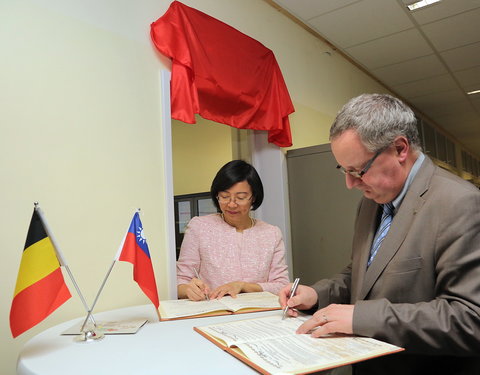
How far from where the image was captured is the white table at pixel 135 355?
2.71 ft

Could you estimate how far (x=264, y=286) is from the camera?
177 cm

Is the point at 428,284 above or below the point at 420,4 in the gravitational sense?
below

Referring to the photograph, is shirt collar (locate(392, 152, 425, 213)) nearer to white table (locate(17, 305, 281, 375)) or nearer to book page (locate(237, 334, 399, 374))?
book page (locate(237, 334, 399, 374))

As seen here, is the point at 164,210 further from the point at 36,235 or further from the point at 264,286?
the point at 36,235

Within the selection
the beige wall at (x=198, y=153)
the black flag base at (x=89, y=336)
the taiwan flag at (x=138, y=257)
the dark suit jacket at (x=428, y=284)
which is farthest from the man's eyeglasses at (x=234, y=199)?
the beige wall at (x=198, y=153)

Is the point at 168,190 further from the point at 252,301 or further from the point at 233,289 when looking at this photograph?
the point at 252,301

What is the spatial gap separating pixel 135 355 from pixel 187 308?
17.9 inches

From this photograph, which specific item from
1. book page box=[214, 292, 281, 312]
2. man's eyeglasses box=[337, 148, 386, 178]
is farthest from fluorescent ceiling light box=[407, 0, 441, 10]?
Result: book page box=[214, 292, 281, 312]

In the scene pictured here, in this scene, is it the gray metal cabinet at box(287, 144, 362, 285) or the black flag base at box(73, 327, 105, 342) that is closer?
the black flag base at box(73, 327, 105, 342)

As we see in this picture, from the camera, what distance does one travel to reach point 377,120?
3.51ft

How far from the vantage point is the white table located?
827 mm

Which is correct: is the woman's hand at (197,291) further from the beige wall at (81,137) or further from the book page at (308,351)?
the book page at (308,351)

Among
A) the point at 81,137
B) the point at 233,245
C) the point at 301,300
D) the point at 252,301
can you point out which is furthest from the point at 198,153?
the point at 301,300

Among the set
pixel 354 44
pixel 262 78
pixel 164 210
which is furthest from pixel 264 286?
pixel 354 44
